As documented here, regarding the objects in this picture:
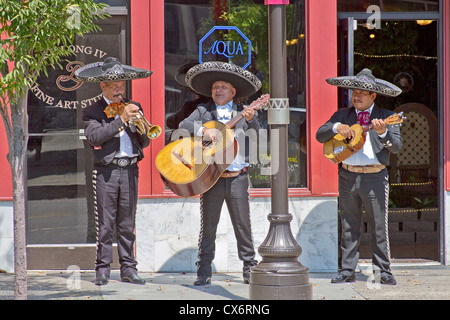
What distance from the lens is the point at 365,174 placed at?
319 inches

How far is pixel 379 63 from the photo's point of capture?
425 inches

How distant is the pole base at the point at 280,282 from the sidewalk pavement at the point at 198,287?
0.48m

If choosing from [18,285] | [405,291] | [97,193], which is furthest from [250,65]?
[18,285]

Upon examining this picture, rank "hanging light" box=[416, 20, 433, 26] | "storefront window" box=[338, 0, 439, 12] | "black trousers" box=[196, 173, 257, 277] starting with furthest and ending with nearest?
"hanging light" box=[416, 20, 433, 26] → "storefront window" box=[338, 0, 439, 12] → "black trousers" box=[196, 173, 257, 277]

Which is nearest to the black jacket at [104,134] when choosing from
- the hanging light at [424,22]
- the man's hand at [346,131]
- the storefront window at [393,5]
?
the man's hand at [346,131]

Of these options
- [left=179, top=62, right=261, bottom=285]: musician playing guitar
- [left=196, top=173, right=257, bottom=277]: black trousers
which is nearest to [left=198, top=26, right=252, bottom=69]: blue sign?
[left=179, top=62, right=261, bottom=285]: musician playing guitar

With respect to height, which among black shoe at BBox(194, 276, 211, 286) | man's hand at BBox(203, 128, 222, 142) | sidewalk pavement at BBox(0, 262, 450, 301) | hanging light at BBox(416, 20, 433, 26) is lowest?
sidewalk pavement at BBox(0, 262, 450, 301)

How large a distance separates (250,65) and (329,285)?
2.68 m

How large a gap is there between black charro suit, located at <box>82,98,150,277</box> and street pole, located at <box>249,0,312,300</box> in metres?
1.61

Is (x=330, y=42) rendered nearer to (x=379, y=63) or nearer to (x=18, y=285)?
(x=379, y=63)

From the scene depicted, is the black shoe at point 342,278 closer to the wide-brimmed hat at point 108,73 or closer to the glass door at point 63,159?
the glass door at point 63,159

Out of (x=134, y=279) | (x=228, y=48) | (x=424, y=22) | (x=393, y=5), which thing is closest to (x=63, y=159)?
(x=134, y=279)

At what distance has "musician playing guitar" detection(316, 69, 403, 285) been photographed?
26.1ft

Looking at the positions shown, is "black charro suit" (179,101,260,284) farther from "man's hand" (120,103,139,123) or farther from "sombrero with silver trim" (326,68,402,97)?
"sombrero with silver trim" (326,68,402,97)
